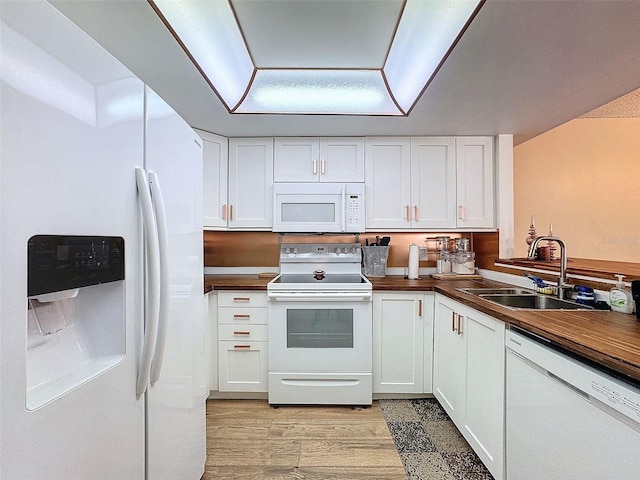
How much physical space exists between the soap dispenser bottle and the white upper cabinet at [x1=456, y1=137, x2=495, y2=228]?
1.24 metres

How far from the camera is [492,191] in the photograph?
8.91 feet

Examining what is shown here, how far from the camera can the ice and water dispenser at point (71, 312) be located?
2.08 ft

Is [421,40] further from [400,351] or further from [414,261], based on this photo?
[400,351]

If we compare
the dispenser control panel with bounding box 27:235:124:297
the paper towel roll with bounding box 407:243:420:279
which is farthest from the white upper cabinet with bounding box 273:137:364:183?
the dispenser control panel with bounding box 27:235:124:297

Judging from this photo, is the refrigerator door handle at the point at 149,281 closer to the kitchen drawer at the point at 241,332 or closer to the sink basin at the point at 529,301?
the kitchen drawer at the point at 241,332

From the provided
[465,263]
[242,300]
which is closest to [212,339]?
[242,300]

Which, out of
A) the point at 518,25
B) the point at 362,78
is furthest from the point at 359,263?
the point at 518,25

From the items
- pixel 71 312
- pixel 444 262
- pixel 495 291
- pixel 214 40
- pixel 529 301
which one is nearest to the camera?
pixel 71 312

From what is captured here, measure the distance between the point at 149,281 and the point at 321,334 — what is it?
1632 millimetres

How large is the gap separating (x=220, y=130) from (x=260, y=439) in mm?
2224

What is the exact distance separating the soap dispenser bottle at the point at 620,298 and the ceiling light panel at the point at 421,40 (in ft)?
4.52

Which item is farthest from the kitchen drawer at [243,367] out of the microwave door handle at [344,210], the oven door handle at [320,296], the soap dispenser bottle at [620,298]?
the soap dispenser bottle at [620,298]

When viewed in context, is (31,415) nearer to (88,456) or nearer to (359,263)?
(88,456)

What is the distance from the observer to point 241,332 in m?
2.45
